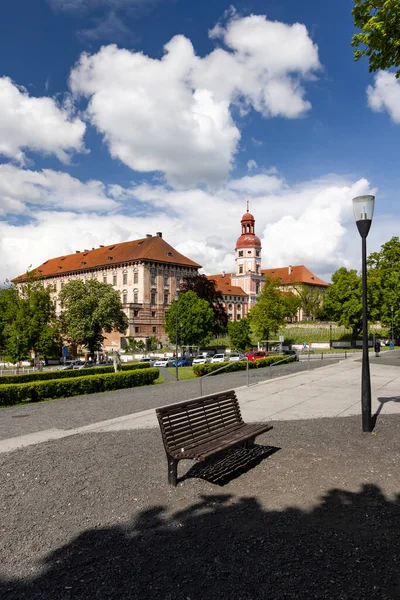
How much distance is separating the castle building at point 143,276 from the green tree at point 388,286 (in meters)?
34.7

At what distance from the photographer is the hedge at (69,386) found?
1773 centimetres

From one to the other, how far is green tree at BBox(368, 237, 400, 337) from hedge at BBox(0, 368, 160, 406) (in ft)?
156

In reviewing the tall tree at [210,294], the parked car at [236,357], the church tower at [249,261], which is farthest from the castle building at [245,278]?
the parked car at [236,357]

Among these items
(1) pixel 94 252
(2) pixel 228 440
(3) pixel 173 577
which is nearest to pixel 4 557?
(3) pixel 173 577

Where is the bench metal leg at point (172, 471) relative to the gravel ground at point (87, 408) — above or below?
above

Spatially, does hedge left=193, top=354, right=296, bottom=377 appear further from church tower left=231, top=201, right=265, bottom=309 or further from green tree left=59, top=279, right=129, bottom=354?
church tower left=231, top=201, right=265, bottom=309

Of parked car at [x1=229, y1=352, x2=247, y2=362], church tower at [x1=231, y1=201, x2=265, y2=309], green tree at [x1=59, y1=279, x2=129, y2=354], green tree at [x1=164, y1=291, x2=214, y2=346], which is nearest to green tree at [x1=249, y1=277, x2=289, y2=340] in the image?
green tree at [x1=164, y1=291, x2=214, y2=346]

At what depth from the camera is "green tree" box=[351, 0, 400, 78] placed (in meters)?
9.23

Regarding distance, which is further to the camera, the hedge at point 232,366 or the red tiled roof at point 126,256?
the red tiled roof at point 126,256

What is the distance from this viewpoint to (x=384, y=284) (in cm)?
6456

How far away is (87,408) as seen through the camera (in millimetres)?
15047

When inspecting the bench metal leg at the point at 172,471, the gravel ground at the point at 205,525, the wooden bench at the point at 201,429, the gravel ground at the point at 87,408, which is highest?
the wooden bench at the point at 201,429

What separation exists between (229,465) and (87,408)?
29.8 ft

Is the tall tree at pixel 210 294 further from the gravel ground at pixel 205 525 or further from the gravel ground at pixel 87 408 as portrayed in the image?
the gravel ground at pixel 205 525
